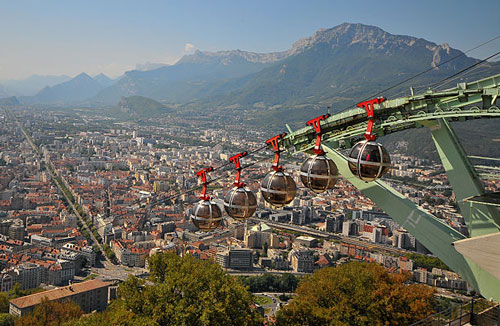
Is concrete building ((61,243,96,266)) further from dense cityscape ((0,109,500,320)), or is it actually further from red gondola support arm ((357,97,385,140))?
red gondola support arm ((357,97,385,140))

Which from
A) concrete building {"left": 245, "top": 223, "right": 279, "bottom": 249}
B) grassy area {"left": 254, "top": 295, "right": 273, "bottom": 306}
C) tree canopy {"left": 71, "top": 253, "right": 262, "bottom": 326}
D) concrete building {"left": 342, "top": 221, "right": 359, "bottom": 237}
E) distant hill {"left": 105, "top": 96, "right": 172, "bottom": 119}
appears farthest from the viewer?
distant hill {"left": 105, "top": 96, "right": 172, "bottom": 119}

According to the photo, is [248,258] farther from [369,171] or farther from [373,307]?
[369,171]

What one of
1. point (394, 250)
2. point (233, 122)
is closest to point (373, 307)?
point (394, 250)

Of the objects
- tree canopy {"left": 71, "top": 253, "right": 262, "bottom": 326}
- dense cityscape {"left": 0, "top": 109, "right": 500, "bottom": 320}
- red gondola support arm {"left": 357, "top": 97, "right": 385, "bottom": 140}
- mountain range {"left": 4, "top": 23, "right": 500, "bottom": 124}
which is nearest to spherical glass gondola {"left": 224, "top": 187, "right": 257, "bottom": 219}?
red gondola support arm {"left": 357, "top": 97, "right": 385, "bottom": 140}

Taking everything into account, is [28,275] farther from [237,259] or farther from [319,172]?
[319,172]

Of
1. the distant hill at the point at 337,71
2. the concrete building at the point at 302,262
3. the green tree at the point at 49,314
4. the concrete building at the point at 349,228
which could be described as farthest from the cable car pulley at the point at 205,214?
the distant hill at the point at 337,71

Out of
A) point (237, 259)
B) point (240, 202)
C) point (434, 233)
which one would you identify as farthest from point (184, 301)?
point (237, 259)
